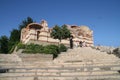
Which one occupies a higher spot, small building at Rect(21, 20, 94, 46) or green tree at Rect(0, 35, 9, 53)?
small building at Rect(21, 20, 94, 46)

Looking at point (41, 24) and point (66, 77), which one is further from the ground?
point (41, 24)

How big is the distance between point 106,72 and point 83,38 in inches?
1319

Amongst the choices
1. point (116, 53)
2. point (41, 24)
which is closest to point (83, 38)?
point (41, 24)

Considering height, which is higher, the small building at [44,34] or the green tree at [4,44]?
the small building at [44,34]

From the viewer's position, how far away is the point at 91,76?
10.3 m

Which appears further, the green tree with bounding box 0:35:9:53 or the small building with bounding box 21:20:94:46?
the small building with bounding box 21:20:94:46

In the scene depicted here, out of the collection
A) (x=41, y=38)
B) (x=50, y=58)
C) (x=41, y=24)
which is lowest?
(x=50, y=58)

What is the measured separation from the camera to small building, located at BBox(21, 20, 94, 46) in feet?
119

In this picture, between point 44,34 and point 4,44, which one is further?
point 44,34

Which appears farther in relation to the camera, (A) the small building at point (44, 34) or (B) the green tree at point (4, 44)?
(A) the small building at point (44, 34)

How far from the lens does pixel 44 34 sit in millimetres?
37906

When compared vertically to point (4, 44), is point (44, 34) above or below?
above

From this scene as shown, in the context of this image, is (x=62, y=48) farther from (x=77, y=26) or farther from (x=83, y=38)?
(x=77, y=26)

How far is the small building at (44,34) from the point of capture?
119 feet
